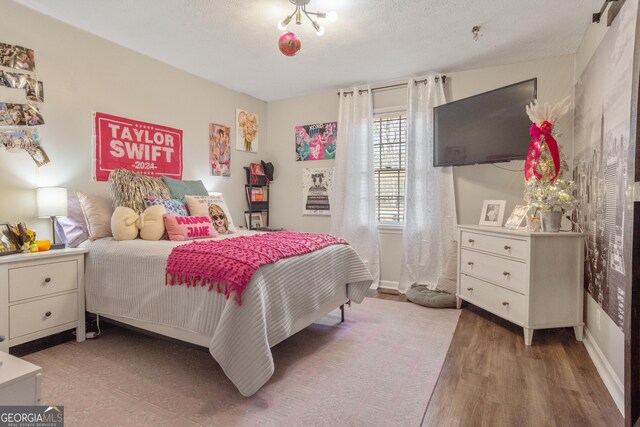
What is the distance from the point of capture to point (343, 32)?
2.91 m

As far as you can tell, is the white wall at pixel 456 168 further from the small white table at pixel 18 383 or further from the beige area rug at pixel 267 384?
the small white table at pixel 18 383

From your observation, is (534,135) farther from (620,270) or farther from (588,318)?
(588,318)

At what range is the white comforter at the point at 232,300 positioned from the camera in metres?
1.75

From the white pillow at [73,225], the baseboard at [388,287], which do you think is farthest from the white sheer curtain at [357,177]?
the white pillow at [73,225]

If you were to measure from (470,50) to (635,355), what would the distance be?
324 cm

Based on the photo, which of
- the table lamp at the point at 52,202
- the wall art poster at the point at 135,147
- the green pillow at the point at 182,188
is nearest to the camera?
the table lamp at the point at 52,202

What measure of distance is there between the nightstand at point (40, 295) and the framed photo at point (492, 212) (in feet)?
11.2

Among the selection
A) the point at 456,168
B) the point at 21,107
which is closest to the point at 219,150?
the point at 21,107

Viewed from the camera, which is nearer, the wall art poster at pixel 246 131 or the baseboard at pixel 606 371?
the baseboard at pixel 606 371

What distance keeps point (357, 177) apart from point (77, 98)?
2846mm

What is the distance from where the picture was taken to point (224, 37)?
299cm

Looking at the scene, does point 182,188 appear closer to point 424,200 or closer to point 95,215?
point 95,215

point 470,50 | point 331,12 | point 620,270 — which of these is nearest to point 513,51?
point 470,50

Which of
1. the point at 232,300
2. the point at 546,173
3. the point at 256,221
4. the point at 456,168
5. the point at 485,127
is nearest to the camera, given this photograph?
the point at 232,300
